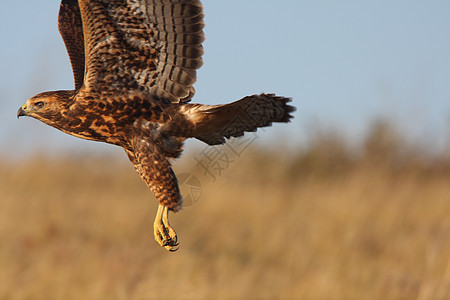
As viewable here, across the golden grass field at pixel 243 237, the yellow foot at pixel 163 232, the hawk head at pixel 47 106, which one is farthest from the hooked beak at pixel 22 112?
the golden grass field at pixel 243 237

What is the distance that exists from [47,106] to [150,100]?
275mm

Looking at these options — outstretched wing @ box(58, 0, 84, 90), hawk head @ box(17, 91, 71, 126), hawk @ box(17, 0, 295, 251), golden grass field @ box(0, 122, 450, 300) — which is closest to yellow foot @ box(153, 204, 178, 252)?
hawk @ box(17, 0, 295, 251)

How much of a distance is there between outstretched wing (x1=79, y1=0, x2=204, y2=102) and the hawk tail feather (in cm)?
9

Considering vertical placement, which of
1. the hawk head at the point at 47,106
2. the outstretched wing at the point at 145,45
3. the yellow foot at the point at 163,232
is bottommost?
the yellow foot at the point at 163,232

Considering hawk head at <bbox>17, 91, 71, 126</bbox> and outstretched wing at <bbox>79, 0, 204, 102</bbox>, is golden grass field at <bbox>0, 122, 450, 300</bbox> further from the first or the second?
hawk head at <bbox>17, 91, 71, 126</bbox>

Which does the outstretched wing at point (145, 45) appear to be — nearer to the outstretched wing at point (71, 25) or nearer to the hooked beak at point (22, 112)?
the hooked beak at point (22, 112)

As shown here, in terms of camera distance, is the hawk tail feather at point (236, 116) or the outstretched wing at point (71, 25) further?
the outstretched wing at point (71, 25)

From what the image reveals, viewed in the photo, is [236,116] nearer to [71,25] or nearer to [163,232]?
[163,232]

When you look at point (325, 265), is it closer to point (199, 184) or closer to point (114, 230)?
point (114, 230)

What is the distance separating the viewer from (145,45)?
4.56 feet

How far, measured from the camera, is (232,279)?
639 inches

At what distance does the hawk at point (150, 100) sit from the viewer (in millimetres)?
1120

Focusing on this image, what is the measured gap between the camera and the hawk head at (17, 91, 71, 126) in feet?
4.03

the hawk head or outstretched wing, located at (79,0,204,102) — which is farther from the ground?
outstretched wing, located at (79,0,204,102)
